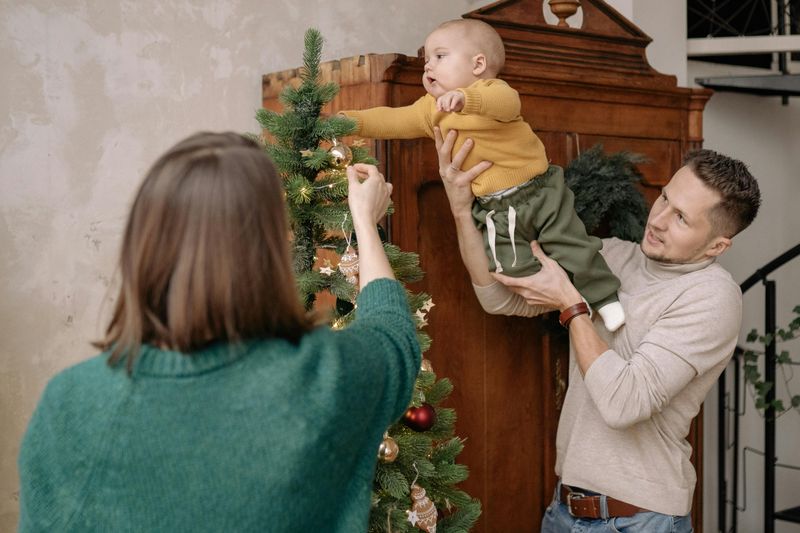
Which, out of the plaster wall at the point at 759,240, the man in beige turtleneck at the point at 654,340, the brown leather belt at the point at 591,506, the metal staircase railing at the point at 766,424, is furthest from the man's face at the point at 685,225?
the plaster wall at the point at 759,240

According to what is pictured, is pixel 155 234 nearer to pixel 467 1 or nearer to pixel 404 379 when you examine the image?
pixel 404 379

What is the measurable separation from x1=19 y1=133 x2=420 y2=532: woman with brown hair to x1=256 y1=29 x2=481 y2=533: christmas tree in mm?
674

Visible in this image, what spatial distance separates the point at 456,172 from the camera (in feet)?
7.57

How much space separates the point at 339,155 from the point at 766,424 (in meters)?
2.69

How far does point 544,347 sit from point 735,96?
2041mm

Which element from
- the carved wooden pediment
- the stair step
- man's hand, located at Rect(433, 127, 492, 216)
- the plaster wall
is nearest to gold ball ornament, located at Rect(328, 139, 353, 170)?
man's hand, located at Rect(433, 127, 492, 216)

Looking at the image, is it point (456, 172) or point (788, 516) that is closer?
point (456, 172)

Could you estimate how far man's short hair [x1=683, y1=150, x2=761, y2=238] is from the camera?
2346 mm

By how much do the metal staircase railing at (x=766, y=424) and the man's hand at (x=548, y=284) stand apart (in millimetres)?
1731

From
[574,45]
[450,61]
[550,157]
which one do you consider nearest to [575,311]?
[550,157]

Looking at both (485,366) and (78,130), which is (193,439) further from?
(78,130)

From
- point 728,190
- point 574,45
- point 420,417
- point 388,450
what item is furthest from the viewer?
point 574,45

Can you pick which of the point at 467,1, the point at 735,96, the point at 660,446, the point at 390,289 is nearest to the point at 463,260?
the point at 660,446

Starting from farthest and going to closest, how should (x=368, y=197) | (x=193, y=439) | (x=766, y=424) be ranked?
(x=766, y=424) → (x=368, y=197) → (x=193, y=439)
